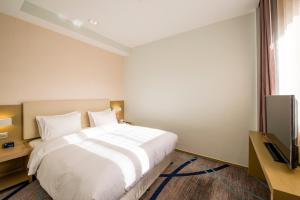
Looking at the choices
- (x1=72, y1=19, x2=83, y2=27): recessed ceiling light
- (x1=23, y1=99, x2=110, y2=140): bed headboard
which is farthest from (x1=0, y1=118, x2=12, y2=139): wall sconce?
(x1=72, y1=19, x2=83, y2=27): recessed ceiling light

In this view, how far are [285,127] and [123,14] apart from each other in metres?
2.71

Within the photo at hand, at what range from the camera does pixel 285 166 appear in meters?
1.16

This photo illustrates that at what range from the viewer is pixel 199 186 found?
1965 millimetres

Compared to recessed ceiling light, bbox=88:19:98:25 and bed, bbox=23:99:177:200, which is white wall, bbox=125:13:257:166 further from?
recessed ceiling light, bbox=88:19:98:25

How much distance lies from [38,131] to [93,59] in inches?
75.8

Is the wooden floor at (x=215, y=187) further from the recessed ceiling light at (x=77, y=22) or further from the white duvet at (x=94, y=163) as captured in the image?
the recessed ceiling light at (x=77, y=22)

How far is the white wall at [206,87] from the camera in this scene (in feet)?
7.77

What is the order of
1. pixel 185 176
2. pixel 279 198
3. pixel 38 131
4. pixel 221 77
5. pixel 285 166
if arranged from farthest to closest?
pixel 221 77, pixel 38 131, pixel 185 176, pixel 285 166, pixel 279 198

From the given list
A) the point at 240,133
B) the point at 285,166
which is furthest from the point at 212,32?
the point at 285,166

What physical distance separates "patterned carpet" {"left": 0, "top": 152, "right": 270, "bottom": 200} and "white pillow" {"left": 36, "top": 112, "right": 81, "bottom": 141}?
0.73 m

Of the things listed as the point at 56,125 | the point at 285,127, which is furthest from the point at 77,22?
the point at 285,127

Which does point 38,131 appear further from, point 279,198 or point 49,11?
point 279,198

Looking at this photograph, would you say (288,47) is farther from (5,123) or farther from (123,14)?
(5,123)

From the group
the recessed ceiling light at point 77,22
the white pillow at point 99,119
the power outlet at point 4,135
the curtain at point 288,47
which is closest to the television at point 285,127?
the curtain at point 288,47
